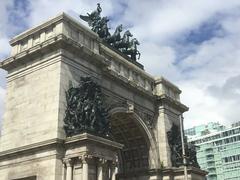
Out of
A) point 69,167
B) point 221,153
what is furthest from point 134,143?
point 221,153

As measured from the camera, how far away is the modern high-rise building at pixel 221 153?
8619 centimetres

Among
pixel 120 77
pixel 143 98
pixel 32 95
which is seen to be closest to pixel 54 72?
pixel 32 95

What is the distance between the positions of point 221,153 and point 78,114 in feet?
235

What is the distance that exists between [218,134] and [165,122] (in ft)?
201

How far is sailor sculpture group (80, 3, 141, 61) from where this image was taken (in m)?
35.0

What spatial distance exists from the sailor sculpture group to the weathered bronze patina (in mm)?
10787

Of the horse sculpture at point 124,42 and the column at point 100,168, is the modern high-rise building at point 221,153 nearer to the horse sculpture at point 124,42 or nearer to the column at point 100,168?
the horse sculpture at point 124,42

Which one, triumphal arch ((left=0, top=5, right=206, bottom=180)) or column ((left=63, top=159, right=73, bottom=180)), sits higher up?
triumphal arch ((left=0, top=5, right=206, bottom=180))

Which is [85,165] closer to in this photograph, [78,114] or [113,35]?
[78,114]

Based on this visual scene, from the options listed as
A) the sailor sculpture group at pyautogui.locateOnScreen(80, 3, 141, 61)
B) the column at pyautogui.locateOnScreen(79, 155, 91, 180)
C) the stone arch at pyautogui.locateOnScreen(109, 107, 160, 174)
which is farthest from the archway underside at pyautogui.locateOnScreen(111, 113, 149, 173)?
the column at pyautogui.locateOnScreen(79, 155, 91, 180)

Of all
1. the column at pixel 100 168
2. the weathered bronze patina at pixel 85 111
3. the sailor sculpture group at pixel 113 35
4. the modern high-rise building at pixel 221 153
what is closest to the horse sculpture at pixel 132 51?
the sailor sculpture group at pixel 113 35

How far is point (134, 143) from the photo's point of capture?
3459 centimetres

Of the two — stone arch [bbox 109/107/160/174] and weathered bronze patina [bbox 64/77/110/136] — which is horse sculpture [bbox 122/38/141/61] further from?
weathered bronze patina [bbox 64/77/110/136]

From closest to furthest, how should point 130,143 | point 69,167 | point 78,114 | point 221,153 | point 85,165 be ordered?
1. point 85,165
2. point 69,167
3. point 78,114
4. point 130,143
5. point 221,153
